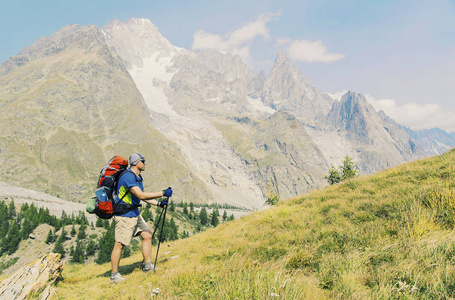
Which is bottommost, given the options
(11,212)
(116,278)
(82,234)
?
(82,234)

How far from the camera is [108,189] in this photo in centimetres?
718

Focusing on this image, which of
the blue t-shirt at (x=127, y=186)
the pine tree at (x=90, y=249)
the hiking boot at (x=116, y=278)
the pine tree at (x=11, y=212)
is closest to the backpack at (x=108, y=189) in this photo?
the blue t-shirt at (x=127, y=186)

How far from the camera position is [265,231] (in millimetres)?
8289

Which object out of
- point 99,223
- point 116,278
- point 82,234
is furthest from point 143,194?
point 99,223

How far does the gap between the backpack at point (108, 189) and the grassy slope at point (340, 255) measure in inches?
88.8

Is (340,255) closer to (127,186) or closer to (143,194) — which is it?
(143,194)

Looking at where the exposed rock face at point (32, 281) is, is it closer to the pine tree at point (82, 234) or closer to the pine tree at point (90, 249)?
the pine tree at point (90, 249)

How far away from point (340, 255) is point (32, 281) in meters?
8.04

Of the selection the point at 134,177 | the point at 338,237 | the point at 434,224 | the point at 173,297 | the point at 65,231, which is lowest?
the point at 65,231

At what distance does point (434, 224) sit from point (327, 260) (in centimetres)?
291

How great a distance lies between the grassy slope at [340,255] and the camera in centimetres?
339

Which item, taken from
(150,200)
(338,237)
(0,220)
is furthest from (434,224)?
(0,220)

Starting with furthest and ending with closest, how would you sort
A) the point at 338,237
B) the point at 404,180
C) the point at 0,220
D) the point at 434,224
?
the point at 0,220 < the point at 404,180 < the point at 338,237 < the point at 434,224

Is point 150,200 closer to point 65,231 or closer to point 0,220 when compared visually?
point 65,231
